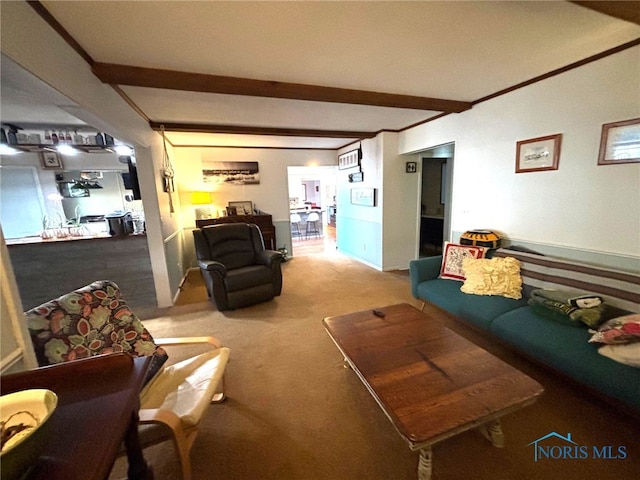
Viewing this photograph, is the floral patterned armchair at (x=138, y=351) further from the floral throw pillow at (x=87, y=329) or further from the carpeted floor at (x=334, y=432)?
the carpeted floor at (x=334, y=432)

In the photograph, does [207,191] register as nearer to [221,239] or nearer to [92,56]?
[221,239]

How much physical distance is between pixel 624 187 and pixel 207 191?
5350 mm

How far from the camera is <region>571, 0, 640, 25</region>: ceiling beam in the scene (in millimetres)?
1260

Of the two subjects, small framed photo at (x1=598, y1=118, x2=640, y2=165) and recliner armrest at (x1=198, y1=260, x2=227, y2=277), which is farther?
recliner armrest at (x1=198, y1=260, x2=227, y2=277)

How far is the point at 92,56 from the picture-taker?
5.99 ft

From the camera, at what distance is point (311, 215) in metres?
7.42

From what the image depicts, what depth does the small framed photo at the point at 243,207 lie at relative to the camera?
5216 millimetres

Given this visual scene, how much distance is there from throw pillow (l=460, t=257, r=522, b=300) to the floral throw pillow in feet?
8.32

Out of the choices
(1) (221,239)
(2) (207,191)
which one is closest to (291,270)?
(1) (221,239)

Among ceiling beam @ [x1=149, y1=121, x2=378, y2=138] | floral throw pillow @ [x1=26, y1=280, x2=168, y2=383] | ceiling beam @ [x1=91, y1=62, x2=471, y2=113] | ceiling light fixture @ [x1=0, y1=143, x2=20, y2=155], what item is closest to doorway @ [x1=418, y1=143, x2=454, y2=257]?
ceiling beam @ [x1=149, y1=121, x2=378, y2=138]

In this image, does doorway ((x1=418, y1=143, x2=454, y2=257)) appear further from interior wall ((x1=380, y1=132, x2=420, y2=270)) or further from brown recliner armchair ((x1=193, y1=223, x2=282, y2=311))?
brown recliner armchair ((x1=193, y1=223, x2=282, y2=311))

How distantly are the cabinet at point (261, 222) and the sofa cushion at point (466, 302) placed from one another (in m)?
3.25

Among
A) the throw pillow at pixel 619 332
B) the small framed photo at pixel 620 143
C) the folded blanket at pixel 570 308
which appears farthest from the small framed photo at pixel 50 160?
the small framed photo at pixel 620 143

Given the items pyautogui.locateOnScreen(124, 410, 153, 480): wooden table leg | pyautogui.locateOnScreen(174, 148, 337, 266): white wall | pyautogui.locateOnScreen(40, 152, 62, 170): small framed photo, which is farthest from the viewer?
pyautogui.locateOnScreen(174, 148, 337, 266): white wall
